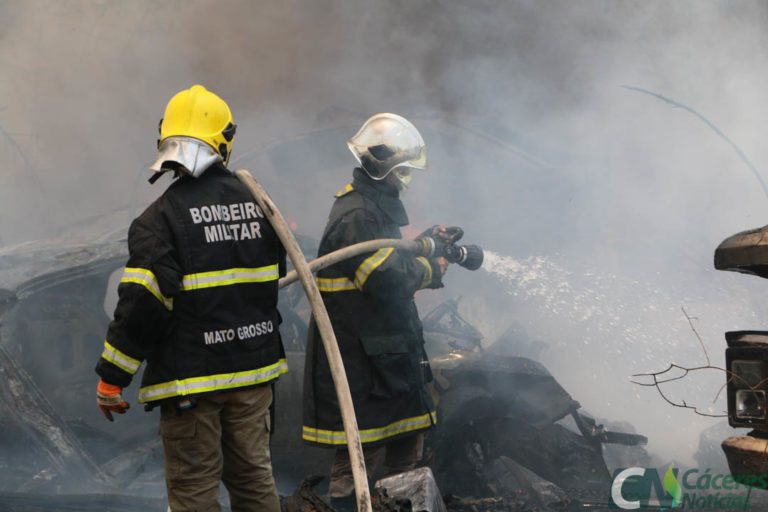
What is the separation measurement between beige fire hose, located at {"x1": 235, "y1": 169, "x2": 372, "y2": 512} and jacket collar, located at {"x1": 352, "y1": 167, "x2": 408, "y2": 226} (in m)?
0.86

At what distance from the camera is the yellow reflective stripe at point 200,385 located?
80.2 inches

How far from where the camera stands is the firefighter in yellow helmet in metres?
2.02

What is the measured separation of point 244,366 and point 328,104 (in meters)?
8.60

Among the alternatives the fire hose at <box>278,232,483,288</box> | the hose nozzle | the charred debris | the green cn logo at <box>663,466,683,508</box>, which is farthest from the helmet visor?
the green cn logo at <box>663,466,683,508</box>

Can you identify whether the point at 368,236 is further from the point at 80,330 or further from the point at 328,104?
the point at 328,104

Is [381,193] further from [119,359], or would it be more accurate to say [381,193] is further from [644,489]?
[644,489]

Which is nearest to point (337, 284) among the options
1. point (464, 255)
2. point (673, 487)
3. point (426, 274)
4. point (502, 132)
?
point (426, 274)

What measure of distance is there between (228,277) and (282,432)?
1835 mm

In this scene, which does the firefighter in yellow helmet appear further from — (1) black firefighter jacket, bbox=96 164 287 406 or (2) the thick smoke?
(2) the thick smoke

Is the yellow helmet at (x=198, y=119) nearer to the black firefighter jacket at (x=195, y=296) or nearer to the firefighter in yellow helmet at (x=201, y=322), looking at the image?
the firefighter in yellow helmet at (x=201, y=322)

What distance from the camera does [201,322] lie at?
2.10 metres

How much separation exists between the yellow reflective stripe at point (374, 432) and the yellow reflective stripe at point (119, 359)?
3.61 feet

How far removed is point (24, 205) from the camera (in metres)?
10.9

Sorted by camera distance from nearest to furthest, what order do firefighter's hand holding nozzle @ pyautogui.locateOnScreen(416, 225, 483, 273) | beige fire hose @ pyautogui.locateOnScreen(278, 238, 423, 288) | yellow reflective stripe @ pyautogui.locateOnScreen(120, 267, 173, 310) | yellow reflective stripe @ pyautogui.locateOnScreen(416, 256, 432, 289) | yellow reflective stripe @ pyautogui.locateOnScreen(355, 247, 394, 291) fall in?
yellow reflective stripe @ pyautogui.locateOnScreen(120, 267, 173, 310)
beige fire hose @ pyautogui.locateOnScreen(278, 238, 423, 288)
yellow reflective stripe @ pyautogui.locateOnScreen(355, 247, 394, 291)
yellow reflective stripe @ pyautogui.locateOnScreen(416, 256, 432, 289)
firefighter's hand holding nozzle @ pyautogui.locateOnScreen(416, 225, 483, 273)
